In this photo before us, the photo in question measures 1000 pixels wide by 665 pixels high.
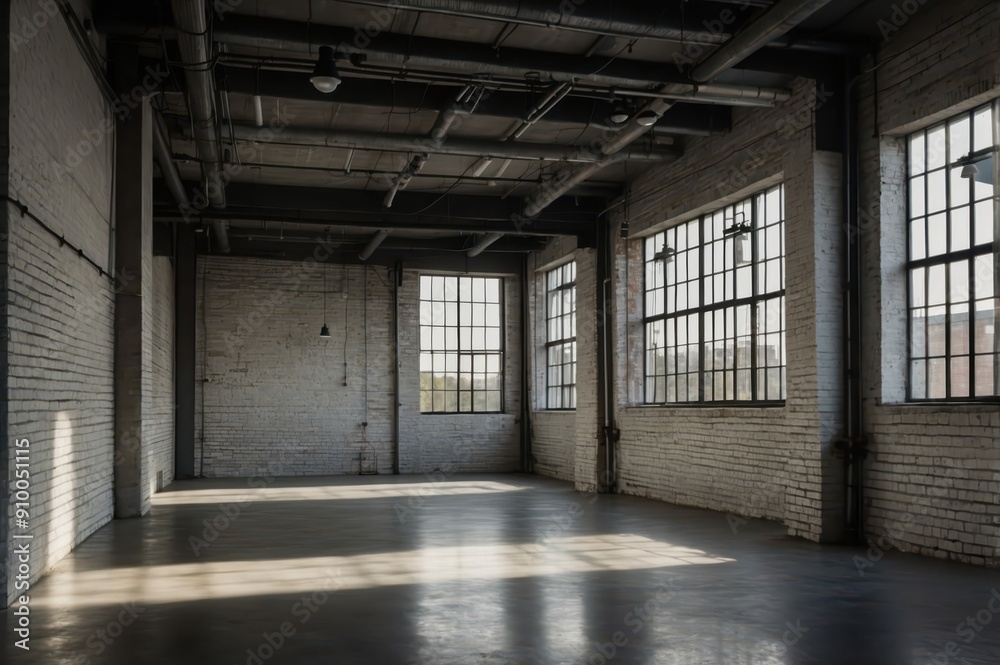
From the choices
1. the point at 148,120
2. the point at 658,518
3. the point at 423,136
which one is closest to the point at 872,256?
the point at 658,518

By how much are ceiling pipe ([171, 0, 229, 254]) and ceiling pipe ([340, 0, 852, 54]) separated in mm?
1336

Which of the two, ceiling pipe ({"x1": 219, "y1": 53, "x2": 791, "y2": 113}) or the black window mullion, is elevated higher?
ceiling pipe ({"x1": 219, "y1": 53, "x2": 791, "y2": 113})

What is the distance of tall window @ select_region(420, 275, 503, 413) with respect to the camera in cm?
Answer: 2059

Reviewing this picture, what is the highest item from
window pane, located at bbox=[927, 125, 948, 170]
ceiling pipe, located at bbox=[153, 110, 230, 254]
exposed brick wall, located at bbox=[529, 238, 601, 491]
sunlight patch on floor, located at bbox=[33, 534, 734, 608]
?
ceiling pipe, located at bbox=[153, 110, 230, 254]

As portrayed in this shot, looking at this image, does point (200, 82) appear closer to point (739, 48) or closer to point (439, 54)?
point (439, 54)

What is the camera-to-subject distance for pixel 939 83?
8.60m

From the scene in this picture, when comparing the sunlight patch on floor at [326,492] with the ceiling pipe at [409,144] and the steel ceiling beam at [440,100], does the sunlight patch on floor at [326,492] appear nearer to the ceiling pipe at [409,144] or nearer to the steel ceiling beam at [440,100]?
the ceiling pipe at [409,144]

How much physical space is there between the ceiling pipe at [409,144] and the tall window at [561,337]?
252 inches

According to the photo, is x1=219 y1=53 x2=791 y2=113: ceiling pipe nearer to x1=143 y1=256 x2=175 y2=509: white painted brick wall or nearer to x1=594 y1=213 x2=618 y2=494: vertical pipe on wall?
x1=594 y1=213 x2=618 y2=494: vertical pipe on wall

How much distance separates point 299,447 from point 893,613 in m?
15.1

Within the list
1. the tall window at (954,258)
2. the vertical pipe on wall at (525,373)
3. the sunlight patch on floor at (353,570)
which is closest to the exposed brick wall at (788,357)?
the tall window at (954,258)

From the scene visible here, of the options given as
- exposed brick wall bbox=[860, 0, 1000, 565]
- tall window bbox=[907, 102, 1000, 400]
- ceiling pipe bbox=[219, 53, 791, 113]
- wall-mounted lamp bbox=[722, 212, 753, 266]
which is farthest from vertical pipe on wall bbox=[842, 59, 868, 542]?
wall-mounted lamp bbox=[722, 212, 753, 266]

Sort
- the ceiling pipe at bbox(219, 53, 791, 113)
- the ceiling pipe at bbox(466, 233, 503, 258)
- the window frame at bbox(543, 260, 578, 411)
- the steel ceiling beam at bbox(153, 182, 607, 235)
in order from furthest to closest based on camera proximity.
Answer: the window frame at bbox(543, 260, 578, 411)
the ceiling pipe at bbox(466, 233, 503, 258)
the steel ceiling beam at bbox(153, 182, 607, 235)
the ceiling pipe at bbox(219, 53, 791, 113)

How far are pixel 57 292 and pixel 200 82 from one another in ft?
8.38
